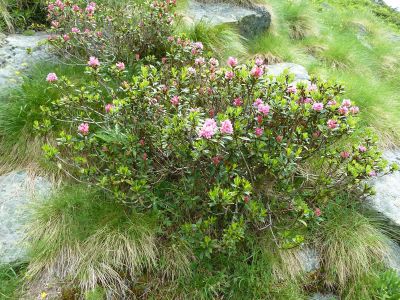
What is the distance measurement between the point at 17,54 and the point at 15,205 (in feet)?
7.85

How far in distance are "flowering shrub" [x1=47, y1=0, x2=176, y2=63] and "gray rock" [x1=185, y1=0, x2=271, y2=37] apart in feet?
5.13

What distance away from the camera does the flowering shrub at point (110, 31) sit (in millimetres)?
4383

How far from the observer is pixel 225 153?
277 cm

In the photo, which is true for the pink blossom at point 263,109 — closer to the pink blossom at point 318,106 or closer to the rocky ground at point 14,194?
the pink blossom at point 318,106

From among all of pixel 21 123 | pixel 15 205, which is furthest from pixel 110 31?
pixel 15 205

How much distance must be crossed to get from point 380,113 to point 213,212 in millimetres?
3068

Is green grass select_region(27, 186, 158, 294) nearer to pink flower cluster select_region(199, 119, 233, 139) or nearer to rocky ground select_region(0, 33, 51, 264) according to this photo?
rocky ground select_region(0, 33, 51, 264)

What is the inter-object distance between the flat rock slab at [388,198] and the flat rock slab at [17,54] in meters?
4.21

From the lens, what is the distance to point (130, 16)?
4844 millimetres

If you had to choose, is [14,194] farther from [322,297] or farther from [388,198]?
[388,198]

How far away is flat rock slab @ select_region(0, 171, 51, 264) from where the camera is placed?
2947 mm

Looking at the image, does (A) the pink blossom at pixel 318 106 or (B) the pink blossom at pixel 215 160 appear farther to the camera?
(A) the pink blossom at pixel 318 106

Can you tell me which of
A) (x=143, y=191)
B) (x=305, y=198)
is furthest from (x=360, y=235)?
(x=143, y=191)

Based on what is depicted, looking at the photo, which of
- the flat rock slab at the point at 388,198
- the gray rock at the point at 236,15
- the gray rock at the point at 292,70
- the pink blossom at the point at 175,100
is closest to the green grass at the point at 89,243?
the pink blossom at the point at 175,100
